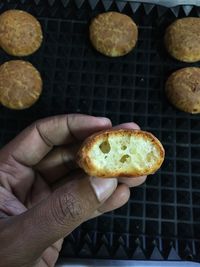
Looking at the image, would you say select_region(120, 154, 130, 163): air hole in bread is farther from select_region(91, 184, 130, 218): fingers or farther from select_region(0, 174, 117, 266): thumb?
select_region(91, 184, 130, 218): fingers

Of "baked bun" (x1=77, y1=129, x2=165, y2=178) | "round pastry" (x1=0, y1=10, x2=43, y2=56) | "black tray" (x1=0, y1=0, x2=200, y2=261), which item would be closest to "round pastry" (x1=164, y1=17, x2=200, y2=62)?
"black tray" (x1=0, y1=0, x2=200, y2=261)

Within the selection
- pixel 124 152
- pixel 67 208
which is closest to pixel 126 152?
pixel 124 152

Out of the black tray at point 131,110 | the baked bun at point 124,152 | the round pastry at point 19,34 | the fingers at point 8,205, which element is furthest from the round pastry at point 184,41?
the fingers at point 8,205

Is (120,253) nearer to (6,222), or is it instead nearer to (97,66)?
(6,222)

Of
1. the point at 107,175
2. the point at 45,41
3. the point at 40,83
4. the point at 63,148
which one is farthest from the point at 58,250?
the point at 45,41

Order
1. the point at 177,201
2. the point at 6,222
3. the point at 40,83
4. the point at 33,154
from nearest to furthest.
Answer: the point at 6,222 → the point at 33,154 → the point at 177,201 → the point at 40,83

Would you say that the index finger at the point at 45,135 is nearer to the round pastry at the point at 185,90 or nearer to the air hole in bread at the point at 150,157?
the air hole in bread at the point at 150,157
